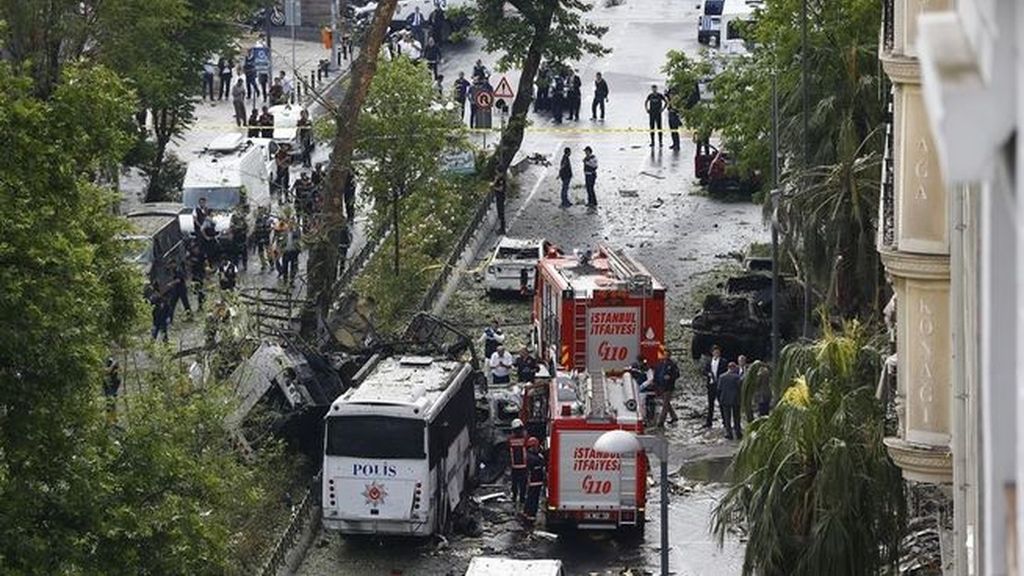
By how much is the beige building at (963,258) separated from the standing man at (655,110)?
126ft

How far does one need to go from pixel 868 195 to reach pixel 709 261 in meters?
19.3

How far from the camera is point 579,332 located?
37688 millimetres

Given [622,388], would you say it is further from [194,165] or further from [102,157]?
[194,165]

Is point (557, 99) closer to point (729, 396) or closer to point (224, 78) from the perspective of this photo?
point (224, 78)

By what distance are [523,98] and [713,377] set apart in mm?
18732

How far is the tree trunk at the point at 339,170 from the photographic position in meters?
41.0

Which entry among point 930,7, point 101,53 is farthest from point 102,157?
point 101,53

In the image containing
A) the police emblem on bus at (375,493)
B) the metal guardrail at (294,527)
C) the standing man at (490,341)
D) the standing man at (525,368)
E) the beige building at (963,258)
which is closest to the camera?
the beige building at (963,258)

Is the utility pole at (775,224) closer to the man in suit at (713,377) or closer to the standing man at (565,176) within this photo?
the man in suit at (713,377)

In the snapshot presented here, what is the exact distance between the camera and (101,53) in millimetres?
48938

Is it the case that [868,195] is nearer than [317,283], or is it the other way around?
[868,195]

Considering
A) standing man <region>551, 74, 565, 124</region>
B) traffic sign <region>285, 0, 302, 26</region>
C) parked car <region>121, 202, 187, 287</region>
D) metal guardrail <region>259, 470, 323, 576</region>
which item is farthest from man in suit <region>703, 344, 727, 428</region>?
traffic sign <region>285, 0, 302, 26</region>

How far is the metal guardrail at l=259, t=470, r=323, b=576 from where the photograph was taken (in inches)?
1156

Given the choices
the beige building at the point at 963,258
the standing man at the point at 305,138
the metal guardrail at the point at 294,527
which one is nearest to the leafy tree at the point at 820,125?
the metal guardrail at the point at 294,527
